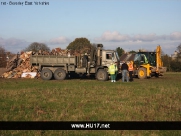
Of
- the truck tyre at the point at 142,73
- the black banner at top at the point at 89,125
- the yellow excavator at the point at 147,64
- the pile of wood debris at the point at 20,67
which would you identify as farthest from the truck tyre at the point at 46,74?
the black banner at top at the point at 89,125

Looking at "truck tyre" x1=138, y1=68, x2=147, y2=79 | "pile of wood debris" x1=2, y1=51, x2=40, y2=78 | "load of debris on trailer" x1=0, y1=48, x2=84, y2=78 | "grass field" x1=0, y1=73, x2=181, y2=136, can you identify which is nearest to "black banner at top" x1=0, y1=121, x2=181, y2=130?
"grass field" x1=0, y1=73, x2=181, y2=136

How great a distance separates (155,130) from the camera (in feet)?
23.9

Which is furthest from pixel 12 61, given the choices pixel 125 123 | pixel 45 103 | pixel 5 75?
pixel 125 123


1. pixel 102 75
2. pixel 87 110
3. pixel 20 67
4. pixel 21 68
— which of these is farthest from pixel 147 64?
pixel 87 110

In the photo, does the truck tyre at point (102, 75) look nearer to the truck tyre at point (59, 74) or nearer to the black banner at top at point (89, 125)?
the truck tyre at point (59, 74)

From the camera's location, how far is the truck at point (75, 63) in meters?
24.9

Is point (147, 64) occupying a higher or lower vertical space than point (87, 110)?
higher

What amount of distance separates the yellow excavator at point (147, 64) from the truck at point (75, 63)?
2291mm

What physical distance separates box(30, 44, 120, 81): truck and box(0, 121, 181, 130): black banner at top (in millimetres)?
17038

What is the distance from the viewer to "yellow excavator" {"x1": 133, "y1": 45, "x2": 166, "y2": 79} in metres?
26.1

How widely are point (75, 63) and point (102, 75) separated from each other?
2.57m

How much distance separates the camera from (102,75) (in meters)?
24.4

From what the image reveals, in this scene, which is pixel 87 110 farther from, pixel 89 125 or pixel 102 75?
pixel 102 75

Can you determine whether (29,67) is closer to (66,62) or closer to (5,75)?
(5,75)
